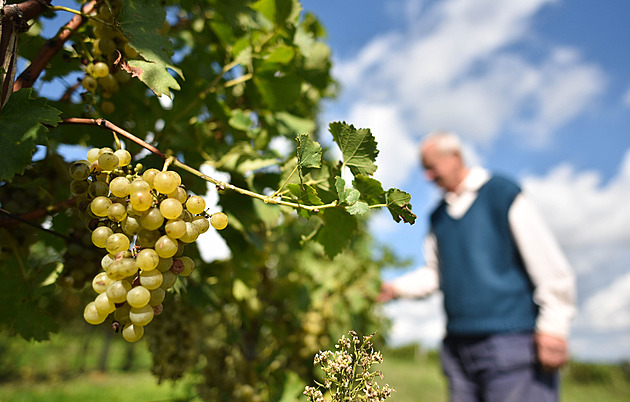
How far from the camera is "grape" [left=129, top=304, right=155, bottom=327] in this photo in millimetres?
767

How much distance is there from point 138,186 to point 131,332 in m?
0.27

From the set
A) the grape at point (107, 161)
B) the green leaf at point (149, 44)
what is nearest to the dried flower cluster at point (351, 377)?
the grape at point (107, 161)

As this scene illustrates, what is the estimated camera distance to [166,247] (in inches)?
30.4

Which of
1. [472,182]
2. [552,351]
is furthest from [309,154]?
[472,182]

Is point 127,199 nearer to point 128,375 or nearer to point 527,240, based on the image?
point 527,240

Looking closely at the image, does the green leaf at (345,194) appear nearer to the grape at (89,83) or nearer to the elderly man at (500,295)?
the grape at (89,83)

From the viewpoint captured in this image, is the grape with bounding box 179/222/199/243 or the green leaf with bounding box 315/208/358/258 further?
the green leaf with bounding box 315/208/358/258

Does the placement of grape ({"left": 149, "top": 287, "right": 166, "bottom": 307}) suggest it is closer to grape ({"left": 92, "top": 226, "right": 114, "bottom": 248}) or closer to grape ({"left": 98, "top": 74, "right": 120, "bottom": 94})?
grape ({"left": 92, "top": 226, "right": 114, "bottom": 248})

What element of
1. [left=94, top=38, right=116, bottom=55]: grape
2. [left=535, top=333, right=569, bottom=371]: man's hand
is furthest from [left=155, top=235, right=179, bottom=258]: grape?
[left=535, top=333, right=569, bottom=371]: man's hand

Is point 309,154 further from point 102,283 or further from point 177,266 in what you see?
point 102,283

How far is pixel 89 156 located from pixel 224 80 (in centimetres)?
93

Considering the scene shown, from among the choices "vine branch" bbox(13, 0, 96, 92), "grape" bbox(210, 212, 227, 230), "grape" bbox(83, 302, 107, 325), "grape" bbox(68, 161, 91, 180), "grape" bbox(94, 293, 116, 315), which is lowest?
"grape" bbox(83, 302, 107, 325)

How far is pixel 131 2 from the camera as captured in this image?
1.01 meters

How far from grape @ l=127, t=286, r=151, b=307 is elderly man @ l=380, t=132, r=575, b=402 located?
2479 mm
